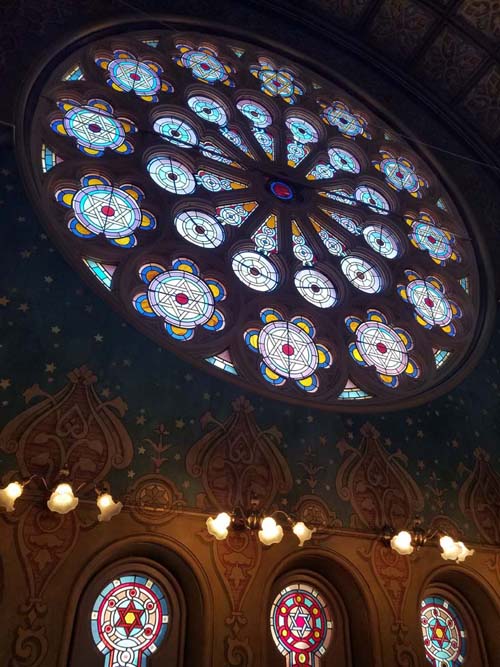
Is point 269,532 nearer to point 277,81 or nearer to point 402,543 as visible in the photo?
point 402,543

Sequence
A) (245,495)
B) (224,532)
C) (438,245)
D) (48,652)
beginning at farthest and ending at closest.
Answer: (438,245)
(245,495)
(224,532)
(48,652)

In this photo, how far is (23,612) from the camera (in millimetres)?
4625

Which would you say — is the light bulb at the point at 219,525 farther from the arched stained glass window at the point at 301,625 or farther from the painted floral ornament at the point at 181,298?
the painted floral ornament at the point at 181,298

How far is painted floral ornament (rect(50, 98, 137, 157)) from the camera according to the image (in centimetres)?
806

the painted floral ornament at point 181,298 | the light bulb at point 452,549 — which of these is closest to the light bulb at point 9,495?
the painted floral ornament at point 181,298

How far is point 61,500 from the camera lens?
4828 mm

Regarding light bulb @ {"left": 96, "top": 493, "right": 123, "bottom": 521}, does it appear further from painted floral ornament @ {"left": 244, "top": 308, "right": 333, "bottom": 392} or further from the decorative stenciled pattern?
painted floral ornament @ {"left": 244, "top": 308, "right": 333, "bottom": 392}

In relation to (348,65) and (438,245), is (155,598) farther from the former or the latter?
(348,65)

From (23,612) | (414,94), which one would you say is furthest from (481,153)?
(23,612)

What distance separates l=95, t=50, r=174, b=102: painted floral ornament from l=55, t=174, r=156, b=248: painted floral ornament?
7.42 ft

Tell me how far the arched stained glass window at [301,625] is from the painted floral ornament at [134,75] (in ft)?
25.1

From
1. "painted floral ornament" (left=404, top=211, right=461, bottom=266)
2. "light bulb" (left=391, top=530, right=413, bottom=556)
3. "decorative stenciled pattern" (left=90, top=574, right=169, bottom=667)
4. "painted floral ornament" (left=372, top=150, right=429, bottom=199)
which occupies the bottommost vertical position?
"decorative stenciled pattern" (left=90, top=574, right=169, bottom=667)

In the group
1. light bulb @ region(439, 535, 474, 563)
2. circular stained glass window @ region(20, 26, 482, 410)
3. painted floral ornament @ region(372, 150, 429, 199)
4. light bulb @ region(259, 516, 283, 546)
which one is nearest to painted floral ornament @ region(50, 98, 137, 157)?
circular stained glass window @ region(20, 26, 482, 410)

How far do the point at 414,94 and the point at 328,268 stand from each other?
6.24m
